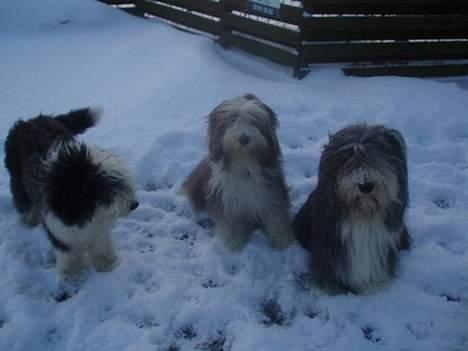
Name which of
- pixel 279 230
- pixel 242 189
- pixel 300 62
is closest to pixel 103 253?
pixel 242 189

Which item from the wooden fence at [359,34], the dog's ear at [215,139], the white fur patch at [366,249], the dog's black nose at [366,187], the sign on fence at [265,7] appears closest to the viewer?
the dog's black nose at [366,187]

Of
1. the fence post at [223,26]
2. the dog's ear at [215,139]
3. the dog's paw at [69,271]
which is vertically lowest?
the dog's paw at [69,271]

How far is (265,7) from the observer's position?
5.79 metres

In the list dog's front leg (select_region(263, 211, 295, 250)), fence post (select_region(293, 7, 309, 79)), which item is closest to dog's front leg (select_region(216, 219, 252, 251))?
dog's front leg (select_region(263, 211, 295, 250))

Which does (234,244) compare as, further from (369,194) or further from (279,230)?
(369,194)

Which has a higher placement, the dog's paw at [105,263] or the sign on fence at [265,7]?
the sign on fence at [265,7]

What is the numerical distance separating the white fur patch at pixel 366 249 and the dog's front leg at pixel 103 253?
5.54ft

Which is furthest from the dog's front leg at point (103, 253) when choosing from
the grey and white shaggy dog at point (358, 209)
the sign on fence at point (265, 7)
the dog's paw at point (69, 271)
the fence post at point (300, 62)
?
the sign on fence at point (265, 7)

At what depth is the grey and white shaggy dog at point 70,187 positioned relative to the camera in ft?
9.04

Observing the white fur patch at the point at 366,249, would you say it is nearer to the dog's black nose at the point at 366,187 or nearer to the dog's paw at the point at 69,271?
the dog's black nose at the point at 366,187

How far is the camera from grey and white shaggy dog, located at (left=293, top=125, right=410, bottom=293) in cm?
246

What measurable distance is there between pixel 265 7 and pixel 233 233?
3.63 metres

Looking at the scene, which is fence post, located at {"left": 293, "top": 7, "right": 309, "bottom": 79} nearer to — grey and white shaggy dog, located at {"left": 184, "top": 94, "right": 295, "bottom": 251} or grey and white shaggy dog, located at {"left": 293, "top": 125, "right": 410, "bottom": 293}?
grey and white shaggy dog, located at {"left": 184, "top": 94, "right": 295, "bottom": 251}

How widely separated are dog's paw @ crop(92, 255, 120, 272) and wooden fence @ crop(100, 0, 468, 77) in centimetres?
371
